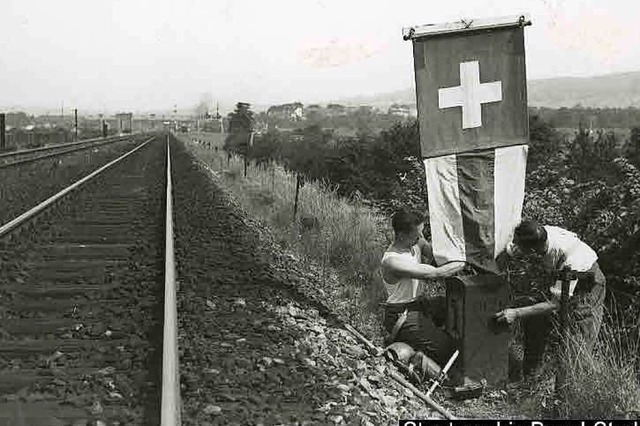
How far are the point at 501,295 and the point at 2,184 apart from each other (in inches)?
700

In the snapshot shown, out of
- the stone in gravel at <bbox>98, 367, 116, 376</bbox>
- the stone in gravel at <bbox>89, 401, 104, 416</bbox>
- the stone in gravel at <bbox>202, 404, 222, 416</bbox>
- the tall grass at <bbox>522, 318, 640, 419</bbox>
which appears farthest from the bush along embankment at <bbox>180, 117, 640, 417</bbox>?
the stone in gravel at <bbox>89, 401, 104, 416</bbox>

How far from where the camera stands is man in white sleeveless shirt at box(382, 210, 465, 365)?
6.13m

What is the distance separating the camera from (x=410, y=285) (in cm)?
652

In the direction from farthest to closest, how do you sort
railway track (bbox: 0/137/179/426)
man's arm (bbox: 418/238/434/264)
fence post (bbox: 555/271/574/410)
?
man's arm (bbox: 418/238/434/264) → fence post (bbox: 555/271/574/410) → railway track (bbox: 0/137/179/426)

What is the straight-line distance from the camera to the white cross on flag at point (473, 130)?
5777 mm

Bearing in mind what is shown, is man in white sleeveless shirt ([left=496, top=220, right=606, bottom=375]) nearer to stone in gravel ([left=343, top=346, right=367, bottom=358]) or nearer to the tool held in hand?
the tool held in hand

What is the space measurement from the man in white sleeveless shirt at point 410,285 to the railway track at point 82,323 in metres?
1.89

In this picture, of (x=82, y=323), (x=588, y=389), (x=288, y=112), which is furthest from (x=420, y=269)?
(x=288, y=112)

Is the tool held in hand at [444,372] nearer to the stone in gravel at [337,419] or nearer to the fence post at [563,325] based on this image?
the fence post at [563,325]

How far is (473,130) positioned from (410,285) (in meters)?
1.42

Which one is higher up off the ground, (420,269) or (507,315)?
(420,269)

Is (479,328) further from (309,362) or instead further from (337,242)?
(337,242)

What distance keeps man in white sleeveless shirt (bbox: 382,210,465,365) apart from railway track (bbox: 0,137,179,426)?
1886 mm

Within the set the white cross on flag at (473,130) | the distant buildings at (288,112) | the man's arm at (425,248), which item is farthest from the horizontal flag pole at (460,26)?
the distant buildings at (288,112)
